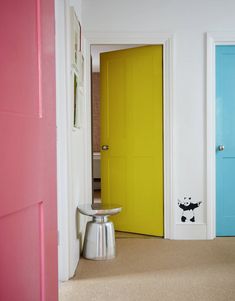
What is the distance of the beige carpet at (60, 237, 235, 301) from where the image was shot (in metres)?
2.77

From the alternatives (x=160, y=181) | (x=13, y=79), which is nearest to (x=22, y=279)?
(x=13, y=79)

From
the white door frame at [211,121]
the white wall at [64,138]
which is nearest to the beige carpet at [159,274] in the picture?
the white wall at [64,138]

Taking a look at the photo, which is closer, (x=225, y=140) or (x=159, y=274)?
(x=159, y=274)

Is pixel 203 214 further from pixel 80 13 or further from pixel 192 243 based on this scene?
pixel 80 13

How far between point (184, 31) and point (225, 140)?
118 cm

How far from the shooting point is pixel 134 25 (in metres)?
4.38

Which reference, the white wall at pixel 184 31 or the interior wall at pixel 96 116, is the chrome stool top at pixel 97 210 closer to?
the white wall at pixel 184 31

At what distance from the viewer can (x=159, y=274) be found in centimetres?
321

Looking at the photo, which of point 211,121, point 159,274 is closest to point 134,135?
point 211,121

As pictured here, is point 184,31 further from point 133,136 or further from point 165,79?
point 133,136

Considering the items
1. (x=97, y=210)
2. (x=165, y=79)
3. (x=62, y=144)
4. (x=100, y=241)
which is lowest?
(x=100, y=241)

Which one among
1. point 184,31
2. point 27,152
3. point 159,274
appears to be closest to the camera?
point 27,152

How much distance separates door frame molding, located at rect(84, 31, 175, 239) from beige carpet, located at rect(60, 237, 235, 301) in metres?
0.40

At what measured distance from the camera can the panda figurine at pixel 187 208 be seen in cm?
440
